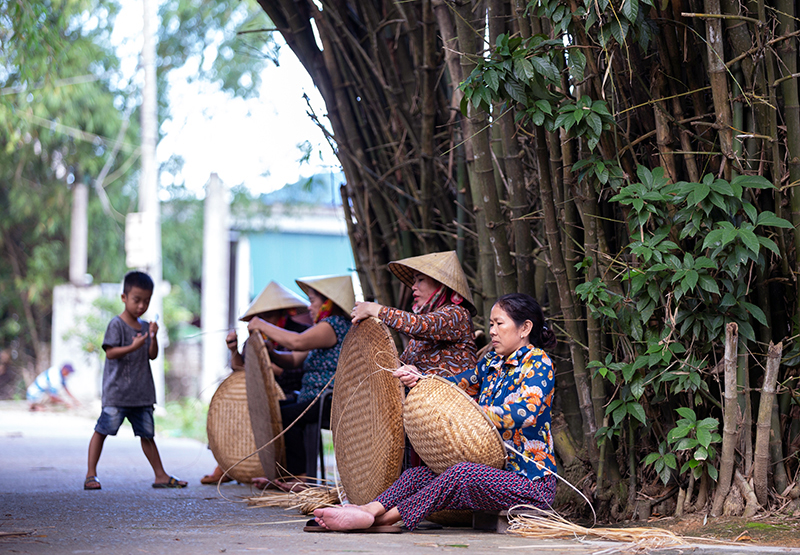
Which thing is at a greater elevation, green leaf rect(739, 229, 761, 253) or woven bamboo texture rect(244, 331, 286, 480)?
green leaf rect(739, 229, 761, 253)

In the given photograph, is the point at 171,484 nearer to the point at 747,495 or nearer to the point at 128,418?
the point at 128,418

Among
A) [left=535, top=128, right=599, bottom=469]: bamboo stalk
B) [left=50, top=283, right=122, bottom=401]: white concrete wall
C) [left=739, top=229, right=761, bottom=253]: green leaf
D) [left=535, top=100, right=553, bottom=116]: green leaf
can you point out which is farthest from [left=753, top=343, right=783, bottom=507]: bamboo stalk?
[left=50, top=283, right=122, bottom=401]: white concrete wall

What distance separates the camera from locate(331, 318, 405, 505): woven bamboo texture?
299 cm

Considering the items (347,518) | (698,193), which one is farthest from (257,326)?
(698,193)

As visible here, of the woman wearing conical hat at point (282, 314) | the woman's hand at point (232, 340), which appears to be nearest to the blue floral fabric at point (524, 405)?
the woman's hand at point (232, 340)

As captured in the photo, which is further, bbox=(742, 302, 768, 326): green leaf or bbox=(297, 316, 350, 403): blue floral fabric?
bbox=(297, 316, 350, 403): blue floral fabric

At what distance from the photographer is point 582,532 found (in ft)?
8.72

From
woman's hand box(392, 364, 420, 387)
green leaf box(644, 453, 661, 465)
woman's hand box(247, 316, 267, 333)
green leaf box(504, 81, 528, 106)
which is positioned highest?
green leaf box(504, 81, 528, 106)

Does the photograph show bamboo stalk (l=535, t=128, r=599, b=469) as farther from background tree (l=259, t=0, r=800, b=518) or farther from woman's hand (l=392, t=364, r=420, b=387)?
woman's hand (l=392, t=364, r=420, b=387)

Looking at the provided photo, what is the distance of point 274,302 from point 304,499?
1.52 metres

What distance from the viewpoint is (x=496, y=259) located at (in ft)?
11.5

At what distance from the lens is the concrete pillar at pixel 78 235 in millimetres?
12375

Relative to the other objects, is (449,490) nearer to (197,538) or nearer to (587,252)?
(197,538)

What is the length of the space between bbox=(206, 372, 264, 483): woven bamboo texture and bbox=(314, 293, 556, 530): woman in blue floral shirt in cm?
164
